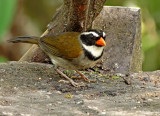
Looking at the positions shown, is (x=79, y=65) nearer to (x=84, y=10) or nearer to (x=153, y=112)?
(x=84, y=10)

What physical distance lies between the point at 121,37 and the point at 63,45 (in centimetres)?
136

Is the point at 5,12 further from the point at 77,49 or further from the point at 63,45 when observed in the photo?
the point at 63,45

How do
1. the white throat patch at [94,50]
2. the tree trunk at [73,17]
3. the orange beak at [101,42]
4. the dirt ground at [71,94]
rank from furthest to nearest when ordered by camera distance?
the tree trunk at [73,17] → the white throat patch at [94,50] → the orange beak at [101,42] → the dirt ground at [71,94]

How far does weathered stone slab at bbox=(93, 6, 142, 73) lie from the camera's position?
18.7ft

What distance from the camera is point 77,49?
15.5ft

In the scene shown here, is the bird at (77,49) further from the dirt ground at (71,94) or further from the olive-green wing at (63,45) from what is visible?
the dirt ground at (71,94)

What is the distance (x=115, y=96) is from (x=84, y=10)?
1378 millimetres

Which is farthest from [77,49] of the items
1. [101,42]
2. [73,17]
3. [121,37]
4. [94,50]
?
[121,37]

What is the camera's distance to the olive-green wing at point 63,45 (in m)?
4.74

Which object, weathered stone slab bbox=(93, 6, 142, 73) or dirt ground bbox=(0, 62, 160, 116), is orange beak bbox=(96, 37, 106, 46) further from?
weathered stone slab bbox=(93, 6, 142, 73)

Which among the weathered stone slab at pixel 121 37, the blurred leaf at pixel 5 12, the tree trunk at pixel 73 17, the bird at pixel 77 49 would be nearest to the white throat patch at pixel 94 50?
the bird at pixel 77 49

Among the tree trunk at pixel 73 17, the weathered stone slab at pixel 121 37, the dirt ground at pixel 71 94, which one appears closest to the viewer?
the dirt ground at pixel 71 94

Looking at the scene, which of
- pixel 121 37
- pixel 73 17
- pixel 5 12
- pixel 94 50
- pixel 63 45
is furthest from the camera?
pixel 121 37

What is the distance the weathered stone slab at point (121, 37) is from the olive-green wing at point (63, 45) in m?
0.97
